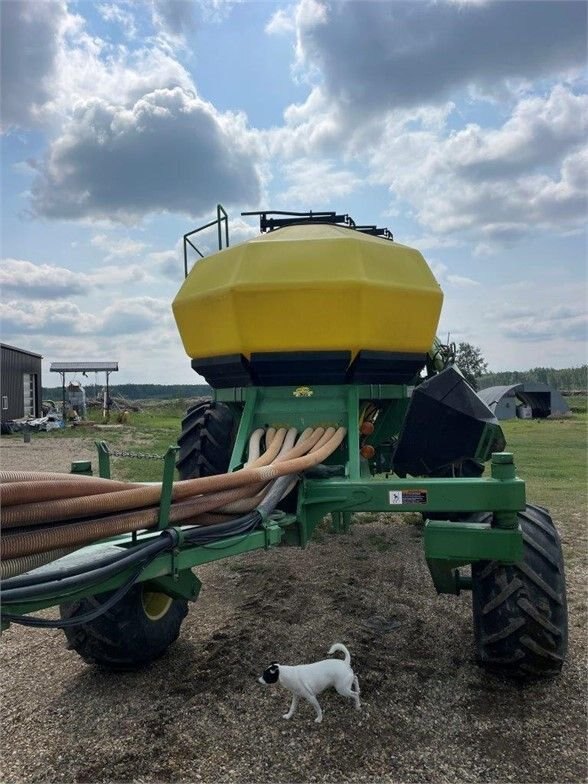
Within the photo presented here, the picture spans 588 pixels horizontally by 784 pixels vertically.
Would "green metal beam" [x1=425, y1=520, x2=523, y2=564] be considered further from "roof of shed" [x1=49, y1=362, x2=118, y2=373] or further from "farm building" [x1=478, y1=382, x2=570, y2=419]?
"farm building" [x1=478, y1=382, x2=570, y2=419]

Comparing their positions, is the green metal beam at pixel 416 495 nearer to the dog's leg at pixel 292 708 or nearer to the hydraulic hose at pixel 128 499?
the hydraulic hose at pixel 128 499

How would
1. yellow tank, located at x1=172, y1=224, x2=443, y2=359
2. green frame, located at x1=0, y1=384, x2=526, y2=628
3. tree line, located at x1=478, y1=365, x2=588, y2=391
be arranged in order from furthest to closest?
tree line, located at x1=478, y1=365, x2=588, y2=391 < yellow tank, located at x1=172, y1=224, x2=443, y2=359 < green frame, located at x1=0, y1=384, x2=526, y2=628

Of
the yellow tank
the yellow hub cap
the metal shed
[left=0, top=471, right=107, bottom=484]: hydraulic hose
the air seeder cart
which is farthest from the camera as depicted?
the metal shed

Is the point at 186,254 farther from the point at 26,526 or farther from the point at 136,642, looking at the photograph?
the point at 26,526

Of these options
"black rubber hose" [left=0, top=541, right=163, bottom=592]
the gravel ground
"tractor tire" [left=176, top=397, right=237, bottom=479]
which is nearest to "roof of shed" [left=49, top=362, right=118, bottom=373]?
"tractor tire" [left=176, top=397, right=237, bottom=479]

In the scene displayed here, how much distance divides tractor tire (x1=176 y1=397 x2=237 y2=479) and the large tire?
2.55 metres

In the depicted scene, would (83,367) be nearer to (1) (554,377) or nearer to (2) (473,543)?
(2) (473,543)

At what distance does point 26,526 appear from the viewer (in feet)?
7.14

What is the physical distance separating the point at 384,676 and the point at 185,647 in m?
1.28

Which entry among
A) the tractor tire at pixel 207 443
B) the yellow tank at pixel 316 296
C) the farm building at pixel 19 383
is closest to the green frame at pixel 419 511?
the yellow tank at pixel 316 296

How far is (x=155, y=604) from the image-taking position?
12.6ft

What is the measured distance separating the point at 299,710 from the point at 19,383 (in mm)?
27566

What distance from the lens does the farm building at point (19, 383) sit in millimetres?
25859

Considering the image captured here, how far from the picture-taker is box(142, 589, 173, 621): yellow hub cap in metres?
3.76
